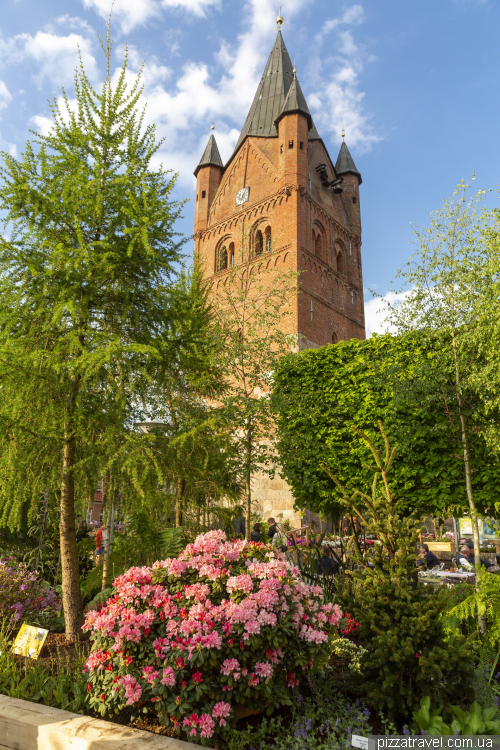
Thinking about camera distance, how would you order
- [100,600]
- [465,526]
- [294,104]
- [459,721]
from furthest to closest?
[294,104] < [465,526] < [100,600] < [459,721]

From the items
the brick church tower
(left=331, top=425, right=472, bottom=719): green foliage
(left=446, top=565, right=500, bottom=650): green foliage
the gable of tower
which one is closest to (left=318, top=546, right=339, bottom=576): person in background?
(left=446, top=565, right=500, bottom=650): green foliage

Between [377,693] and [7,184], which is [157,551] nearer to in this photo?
[377,693]

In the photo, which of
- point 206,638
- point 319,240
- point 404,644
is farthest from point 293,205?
point 206,638

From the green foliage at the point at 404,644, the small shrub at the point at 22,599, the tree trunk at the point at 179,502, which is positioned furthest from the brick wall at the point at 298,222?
the green foliage at the point at 404,644

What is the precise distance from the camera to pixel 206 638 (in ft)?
8.89

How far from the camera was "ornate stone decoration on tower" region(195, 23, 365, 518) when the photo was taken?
20219 mm

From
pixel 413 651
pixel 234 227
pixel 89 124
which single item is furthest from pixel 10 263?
pixel 234 227

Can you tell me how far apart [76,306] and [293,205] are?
17563 millimetres

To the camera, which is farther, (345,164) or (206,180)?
(345,164)

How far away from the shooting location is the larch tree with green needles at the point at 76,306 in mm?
4414

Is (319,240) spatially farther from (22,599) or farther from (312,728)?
(312,728)

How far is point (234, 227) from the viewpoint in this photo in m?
22.8

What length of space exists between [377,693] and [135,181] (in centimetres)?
529

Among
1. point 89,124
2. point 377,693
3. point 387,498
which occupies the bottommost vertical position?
point 377,693
